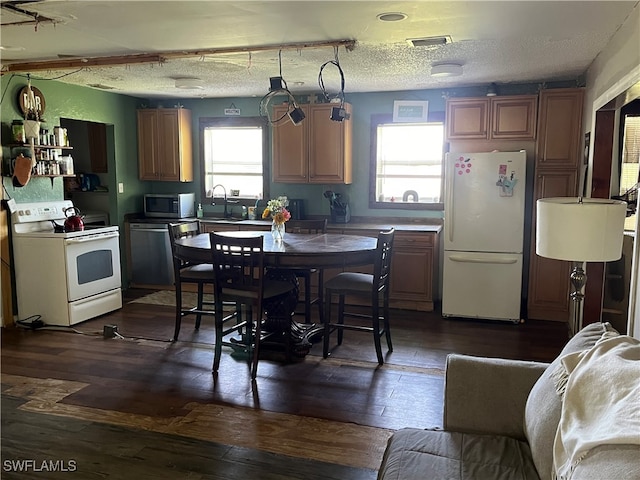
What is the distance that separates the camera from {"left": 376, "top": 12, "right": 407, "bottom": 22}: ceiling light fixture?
2.87m

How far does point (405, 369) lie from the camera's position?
364cm

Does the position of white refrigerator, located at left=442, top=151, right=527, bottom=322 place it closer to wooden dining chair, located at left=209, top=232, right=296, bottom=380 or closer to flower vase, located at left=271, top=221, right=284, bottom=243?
flower vase, located at left=271, top=221, right=284, bottom=243

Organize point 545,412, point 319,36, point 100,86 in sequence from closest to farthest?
1. point 545,412
2. point 319,36
3. point 100,86

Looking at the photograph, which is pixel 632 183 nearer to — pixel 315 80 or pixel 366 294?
pixel 366 294

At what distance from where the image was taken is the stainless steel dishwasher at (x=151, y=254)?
19.7ft

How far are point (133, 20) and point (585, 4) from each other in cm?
250

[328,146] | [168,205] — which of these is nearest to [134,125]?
[168,205]

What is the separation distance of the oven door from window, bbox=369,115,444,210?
280 cm

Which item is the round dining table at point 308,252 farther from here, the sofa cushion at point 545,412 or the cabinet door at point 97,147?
the cabinet door at point 97,147

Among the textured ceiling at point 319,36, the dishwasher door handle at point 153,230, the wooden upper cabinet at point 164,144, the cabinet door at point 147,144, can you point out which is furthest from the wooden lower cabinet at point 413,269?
the cabinet door at point 147,144

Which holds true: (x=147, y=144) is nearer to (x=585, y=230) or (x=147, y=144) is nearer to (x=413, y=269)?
(x=413, y=269)

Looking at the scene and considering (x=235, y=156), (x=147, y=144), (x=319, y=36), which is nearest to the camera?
(x=319, y=36)

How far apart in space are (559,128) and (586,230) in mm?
2968

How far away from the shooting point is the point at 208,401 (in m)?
3.14
